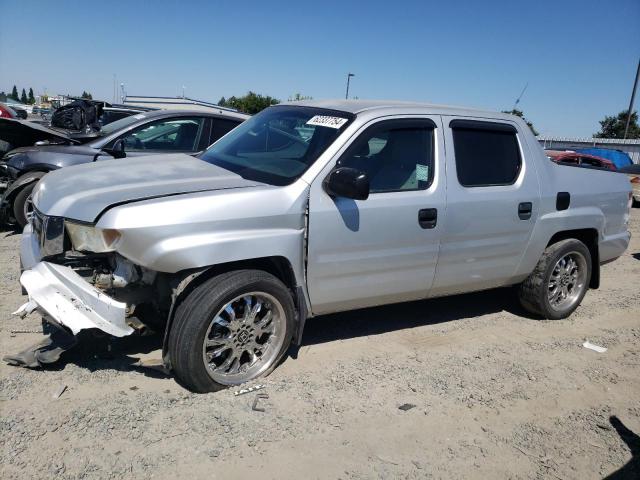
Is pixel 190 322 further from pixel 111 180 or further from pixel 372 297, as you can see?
pixel 372 297

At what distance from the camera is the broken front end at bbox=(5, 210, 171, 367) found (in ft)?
9.95

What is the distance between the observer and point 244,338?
3486mm

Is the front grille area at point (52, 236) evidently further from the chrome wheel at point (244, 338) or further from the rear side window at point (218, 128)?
the rear side window at point (218, 128)

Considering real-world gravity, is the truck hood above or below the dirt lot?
above

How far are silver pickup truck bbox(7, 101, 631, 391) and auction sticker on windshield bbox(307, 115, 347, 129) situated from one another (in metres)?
0.02

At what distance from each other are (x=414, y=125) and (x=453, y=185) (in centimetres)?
55

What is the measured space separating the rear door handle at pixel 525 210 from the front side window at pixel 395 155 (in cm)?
100

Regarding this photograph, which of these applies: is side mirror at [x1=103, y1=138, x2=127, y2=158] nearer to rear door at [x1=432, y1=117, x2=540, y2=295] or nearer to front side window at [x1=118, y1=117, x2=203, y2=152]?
front side window at [x1=118, y1=117, x2=203, y2=152]

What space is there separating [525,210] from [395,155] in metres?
1.37

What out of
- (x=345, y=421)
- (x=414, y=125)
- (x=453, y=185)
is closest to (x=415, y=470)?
(x=345, y=421)

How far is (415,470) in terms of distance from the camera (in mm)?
2877

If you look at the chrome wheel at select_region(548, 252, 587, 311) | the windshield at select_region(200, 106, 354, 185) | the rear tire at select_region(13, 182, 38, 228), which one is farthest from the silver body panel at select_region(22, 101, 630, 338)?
the rear tire at select_region(13, 182, 38, 228)

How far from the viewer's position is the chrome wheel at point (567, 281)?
518cm

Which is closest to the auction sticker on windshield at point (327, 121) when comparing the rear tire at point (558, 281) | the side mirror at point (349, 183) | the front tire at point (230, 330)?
the side mirror at point (349, 183)
